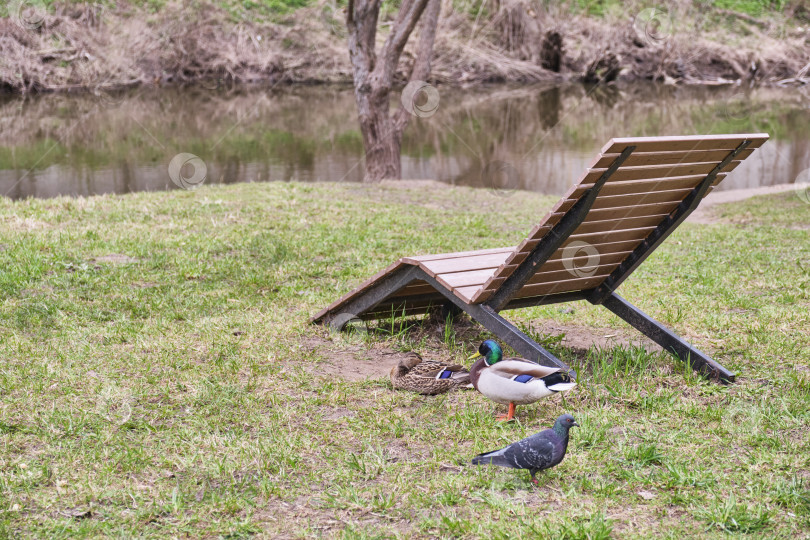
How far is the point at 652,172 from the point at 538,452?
154 cm

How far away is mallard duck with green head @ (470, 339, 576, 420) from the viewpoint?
3635mm

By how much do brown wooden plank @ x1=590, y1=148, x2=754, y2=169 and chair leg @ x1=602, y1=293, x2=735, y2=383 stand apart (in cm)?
98

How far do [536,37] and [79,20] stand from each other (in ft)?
58.6

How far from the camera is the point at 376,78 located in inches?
543

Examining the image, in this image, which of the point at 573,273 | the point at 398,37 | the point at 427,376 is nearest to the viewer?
the point at 427,376

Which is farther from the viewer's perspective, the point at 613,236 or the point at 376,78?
the point at 376,78

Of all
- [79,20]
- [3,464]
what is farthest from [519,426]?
[79,20]

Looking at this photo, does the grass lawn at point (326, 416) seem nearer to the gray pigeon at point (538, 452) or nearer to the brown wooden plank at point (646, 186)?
the gray pigeon at point (538, 452)

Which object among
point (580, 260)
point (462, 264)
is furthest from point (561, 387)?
point (462, 264)

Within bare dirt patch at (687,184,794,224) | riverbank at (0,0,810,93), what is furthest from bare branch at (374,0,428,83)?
riverbank at (0,0,810,93)

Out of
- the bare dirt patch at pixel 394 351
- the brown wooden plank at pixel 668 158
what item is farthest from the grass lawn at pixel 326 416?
the brown wooden plank at pixel 668 158

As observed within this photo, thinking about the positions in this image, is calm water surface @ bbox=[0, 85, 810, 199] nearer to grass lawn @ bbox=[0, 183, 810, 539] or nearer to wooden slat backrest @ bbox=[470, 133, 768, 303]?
grass lawn @ bbox=[0, 183, 810, 539]

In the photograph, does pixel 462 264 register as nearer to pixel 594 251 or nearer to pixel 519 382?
pixel 594 251

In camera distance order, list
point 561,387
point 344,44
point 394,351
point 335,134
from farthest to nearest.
Answer: point 344,44 → point 335,134 → point 394,351 → point 561,387
